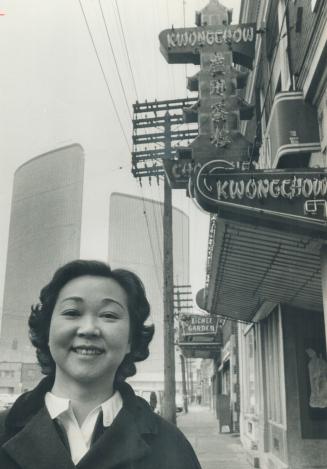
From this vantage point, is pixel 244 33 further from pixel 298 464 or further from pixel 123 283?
pixel 123 283

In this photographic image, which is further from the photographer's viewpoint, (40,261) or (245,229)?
(40,261)

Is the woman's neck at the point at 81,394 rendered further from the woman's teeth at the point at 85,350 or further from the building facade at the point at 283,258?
the building facade at the point at 283,258

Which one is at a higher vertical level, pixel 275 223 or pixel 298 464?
pixel 275 223

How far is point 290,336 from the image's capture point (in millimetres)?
10922

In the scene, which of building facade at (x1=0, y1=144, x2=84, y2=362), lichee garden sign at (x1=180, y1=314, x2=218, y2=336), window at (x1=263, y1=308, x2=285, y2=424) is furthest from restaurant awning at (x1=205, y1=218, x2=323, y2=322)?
lichee garden sign at (x1=180, y1=314, x2=218, y2=336)

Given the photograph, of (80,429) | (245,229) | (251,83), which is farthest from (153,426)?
(251,83)

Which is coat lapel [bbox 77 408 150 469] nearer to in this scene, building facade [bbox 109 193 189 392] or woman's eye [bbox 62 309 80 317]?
woman's eye [bbox 62 309 80 317]

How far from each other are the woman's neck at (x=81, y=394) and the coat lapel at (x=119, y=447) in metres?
0.09

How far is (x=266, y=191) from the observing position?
6.51 metres

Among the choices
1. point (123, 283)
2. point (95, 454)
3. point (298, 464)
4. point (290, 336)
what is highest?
point (290, 336)

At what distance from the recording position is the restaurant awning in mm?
7141

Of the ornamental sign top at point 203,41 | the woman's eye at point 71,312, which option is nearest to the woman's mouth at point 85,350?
the woman's eye at point 71,312

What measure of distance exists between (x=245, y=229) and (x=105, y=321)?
17.7 feet

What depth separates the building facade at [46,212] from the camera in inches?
258
